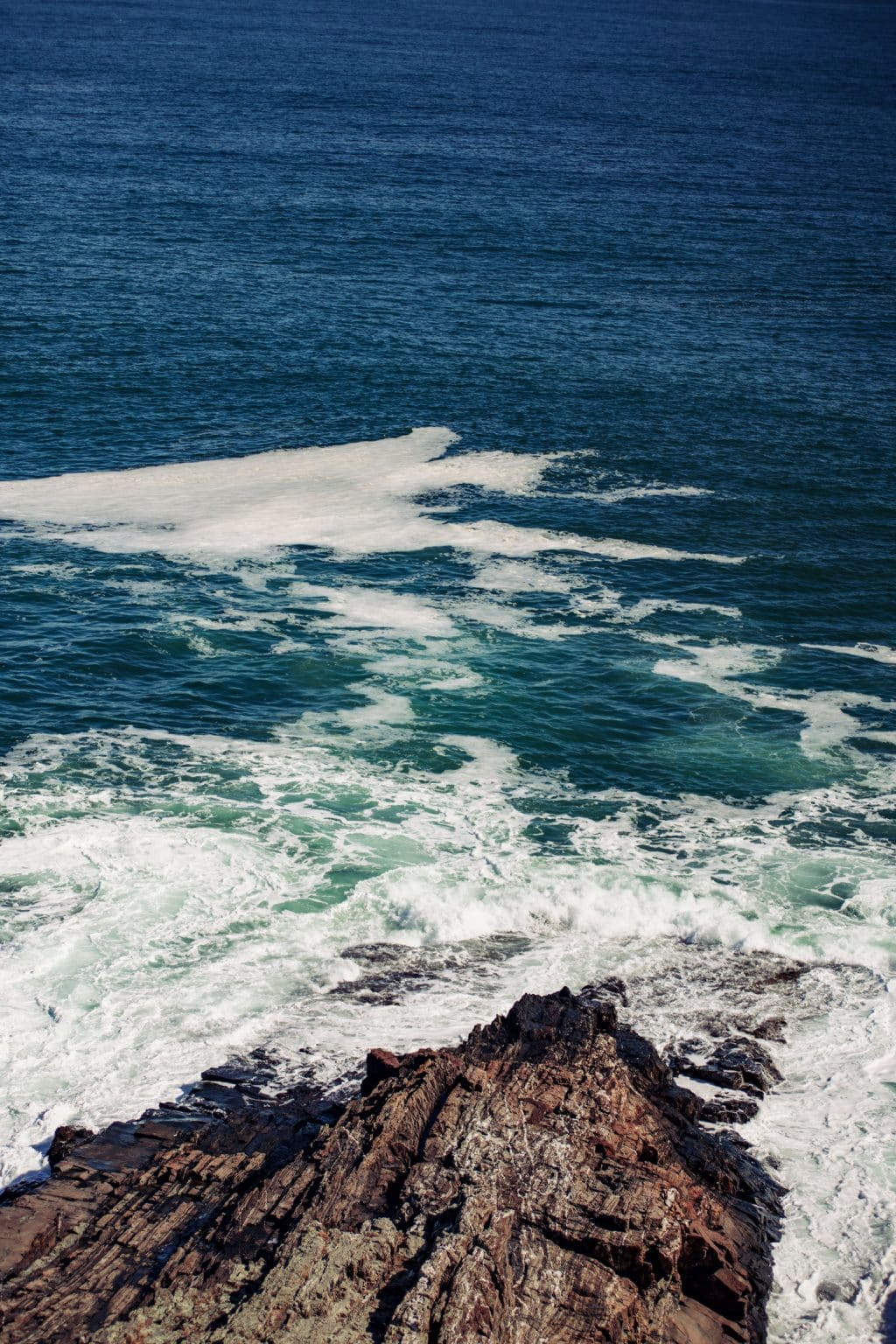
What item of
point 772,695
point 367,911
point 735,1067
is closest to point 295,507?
point 772,695

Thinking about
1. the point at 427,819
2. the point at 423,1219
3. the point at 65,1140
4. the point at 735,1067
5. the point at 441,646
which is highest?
the point at 423,1219

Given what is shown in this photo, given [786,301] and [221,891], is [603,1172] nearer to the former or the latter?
[221,891]

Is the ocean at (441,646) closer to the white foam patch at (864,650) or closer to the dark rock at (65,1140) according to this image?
the white foam patch at (864,650)

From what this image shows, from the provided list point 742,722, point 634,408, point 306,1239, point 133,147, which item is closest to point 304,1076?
point 306,1239

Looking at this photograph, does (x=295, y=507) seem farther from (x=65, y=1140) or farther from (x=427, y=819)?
(x=65, y=1140)

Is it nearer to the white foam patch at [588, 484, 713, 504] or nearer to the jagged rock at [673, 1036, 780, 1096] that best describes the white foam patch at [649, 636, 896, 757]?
the white foam patch at [588, 484, 713, 504]

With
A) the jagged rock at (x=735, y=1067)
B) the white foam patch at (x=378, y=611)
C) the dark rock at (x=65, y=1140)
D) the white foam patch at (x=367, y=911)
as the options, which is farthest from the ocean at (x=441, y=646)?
the dark rock at (x=65, y=1140)
